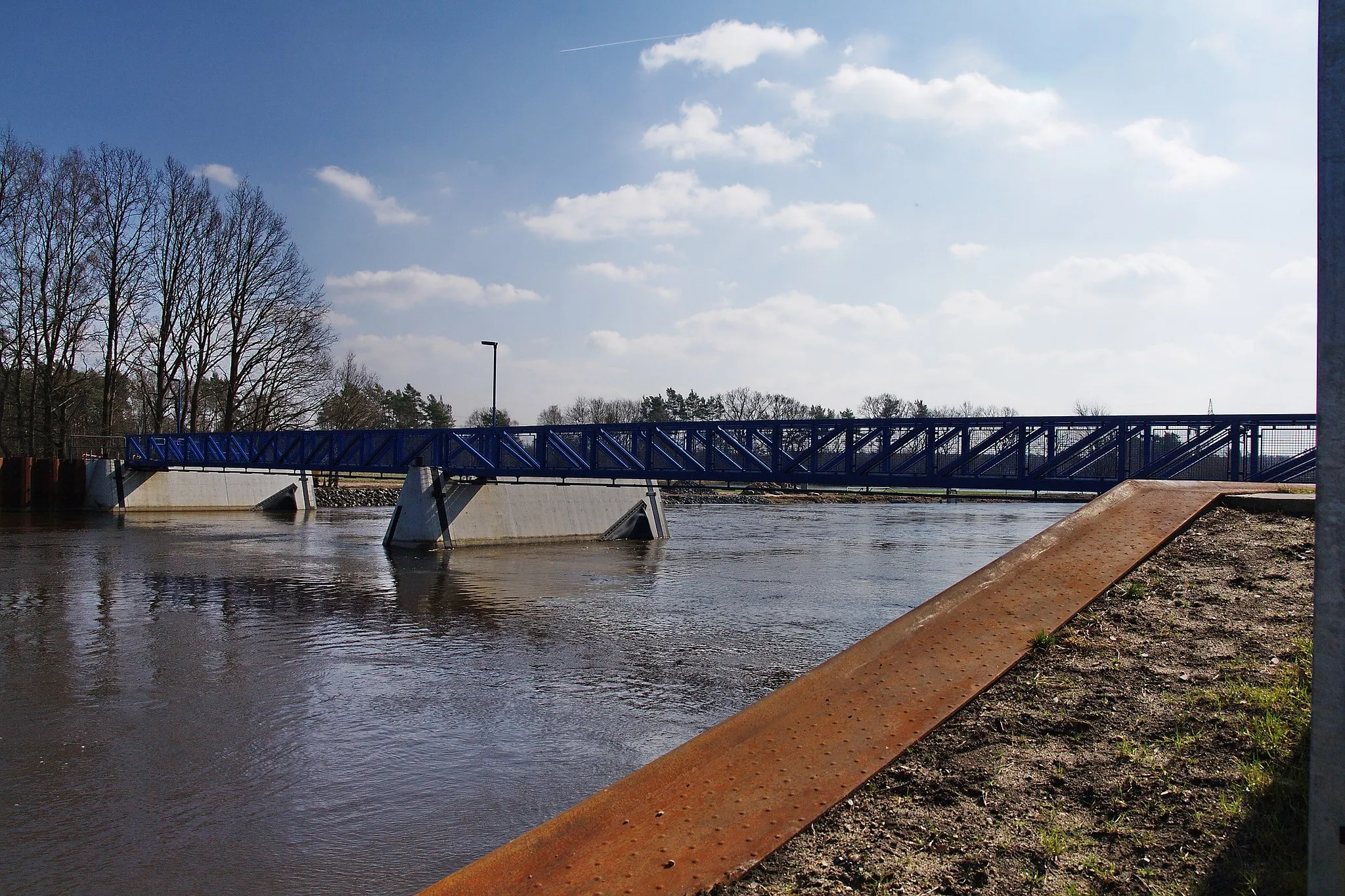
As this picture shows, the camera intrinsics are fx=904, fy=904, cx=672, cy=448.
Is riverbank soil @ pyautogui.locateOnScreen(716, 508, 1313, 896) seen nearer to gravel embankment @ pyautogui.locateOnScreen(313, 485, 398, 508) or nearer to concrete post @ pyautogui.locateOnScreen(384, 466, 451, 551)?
concrete post @ pyautogui.locateOnScreen(384, 466, 451, 551)

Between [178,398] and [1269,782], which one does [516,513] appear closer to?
[1269,782]

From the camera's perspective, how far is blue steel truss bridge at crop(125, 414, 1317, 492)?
18.9 meters

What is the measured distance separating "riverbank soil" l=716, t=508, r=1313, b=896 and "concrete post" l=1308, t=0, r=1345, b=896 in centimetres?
45

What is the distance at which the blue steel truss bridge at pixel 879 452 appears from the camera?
18.9m

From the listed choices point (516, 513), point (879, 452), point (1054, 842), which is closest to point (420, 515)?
point (516, 513)

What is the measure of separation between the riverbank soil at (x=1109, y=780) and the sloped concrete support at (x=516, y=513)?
26.3 meters

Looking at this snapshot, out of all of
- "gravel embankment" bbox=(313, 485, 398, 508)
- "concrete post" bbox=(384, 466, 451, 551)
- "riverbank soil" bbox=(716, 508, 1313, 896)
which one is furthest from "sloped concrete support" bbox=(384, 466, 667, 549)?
"riverbank soil" bbox=(716, 508, 1313, 896)

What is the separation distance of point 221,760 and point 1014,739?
23.3 ft

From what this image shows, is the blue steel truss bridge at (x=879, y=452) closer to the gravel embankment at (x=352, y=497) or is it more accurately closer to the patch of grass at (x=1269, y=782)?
the patch of grass at (x=1269, y=782)

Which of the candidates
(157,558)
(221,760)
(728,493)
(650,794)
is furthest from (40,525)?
(728,493)

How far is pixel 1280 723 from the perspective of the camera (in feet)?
15.8

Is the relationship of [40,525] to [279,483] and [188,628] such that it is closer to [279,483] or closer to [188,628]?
[279,483]

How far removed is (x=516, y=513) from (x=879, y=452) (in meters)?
14.9

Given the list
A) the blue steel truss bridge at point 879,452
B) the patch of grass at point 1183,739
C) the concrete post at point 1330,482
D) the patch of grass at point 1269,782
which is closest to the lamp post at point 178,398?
the blue steel truss bridge at point 879,452
